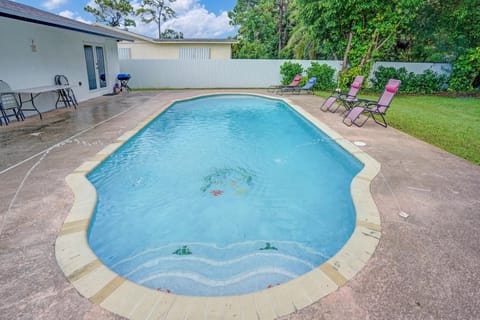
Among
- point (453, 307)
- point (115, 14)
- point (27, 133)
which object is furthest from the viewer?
point (115, 14)

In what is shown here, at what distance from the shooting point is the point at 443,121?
778 cm

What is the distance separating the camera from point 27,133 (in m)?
6.05

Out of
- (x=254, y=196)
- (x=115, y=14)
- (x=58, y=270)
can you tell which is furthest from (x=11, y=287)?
(x=115, y=14)

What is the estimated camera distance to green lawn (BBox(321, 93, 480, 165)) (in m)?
5.53

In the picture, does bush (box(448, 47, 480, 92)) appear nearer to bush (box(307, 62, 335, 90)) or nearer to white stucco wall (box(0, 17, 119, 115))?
bush (box(307, 62, 335, 90))

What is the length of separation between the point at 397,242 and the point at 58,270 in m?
3.02

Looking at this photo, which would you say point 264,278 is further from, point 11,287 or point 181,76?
point 181,76

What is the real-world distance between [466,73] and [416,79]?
2145 mm

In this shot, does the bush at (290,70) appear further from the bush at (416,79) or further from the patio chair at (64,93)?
the patio chair at (64,93)

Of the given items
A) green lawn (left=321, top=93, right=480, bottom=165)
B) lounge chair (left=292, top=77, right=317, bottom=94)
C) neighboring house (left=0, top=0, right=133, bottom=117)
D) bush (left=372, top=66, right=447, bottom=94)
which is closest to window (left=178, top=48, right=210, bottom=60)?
neighboring house (left=0, top=0, right=133, bottom=117)

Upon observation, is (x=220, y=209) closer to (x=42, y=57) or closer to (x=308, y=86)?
(x=42, y=57)

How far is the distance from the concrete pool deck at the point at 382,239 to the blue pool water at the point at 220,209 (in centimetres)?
53

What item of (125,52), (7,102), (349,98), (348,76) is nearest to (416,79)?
(348,76)

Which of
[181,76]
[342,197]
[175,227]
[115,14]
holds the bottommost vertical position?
[175,227]
